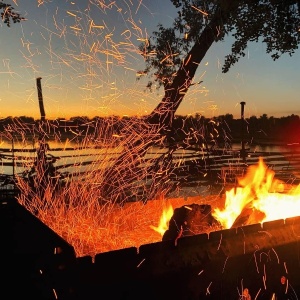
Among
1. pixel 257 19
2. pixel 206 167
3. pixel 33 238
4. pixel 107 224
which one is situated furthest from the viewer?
pixel 206 167

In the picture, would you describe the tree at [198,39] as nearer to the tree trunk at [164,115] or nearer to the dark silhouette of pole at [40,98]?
the tree trunk at [164,115]

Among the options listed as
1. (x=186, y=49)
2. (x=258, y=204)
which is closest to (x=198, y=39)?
(x=186, y=49)

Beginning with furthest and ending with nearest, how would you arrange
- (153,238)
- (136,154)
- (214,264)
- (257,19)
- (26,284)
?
(136,154) < (257,19) < (153,238) < (214,264) < (26,284)

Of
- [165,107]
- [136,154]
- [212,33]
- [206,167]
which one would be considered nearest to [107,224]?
[136,154]

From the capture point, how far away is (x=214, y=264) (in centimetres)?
417

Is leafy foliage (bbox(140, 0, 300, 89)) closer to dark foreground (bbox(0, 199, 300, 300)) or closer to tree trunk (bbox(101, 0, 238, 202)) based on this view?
tree trunk (bbox(101, 0, 238, 202))

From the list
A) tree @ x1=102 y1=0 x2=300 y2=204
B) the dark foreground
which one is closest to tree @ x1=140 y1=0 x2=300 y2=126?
tree @ x1=102 y1=0 x2=300 y2=204

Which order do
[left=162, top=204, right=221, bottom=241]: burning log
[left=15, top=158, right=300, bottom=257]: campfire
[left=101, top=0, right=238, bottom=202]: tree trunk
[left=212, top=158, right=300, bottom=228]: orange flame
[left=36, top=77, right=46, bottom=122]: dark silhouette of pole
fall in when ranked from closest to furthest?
1. [left=162, top=204, right=221, bottom=241]: burning log
2. [left=15, top=158, right=300, bottom=257]: campfire
3. [left=212, top=158, right=300, bottom=228]: orange flame
4. [left=101, top=0, right=238, bottom=202]: tree trunk
5. [left=36, top=77, right=46, bottom=122]: dark silhouette of pole

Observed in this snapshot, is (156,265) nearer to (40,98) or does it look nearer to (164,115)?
(164,115)

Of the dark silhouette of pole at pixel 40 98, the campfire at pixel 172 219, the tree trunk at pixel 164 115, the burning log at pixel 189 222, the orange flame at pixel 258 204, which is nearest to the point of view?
the burning log at pixel 189 222

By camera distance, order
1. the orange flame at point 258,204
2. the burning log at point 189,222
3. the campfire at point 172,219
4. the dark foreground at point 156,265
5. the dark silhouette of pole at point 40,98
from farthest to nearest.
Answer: the dark silhouette of pole at point 40,98
the orange flame at point 258,204
the campfire at point 172,219
the burning log at point 189,222
the dark foreground at point 156,265

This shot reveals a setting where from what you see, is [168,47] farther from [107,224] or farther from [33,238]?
[33,238]

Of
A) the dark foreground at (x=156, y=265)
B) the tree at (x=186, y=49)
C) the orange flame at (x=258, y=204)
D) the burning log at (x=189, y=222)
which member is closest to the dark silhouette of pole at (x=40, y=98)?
the tree at (x=186, y=49)

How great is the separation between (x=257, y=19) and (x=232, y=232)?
516cm
